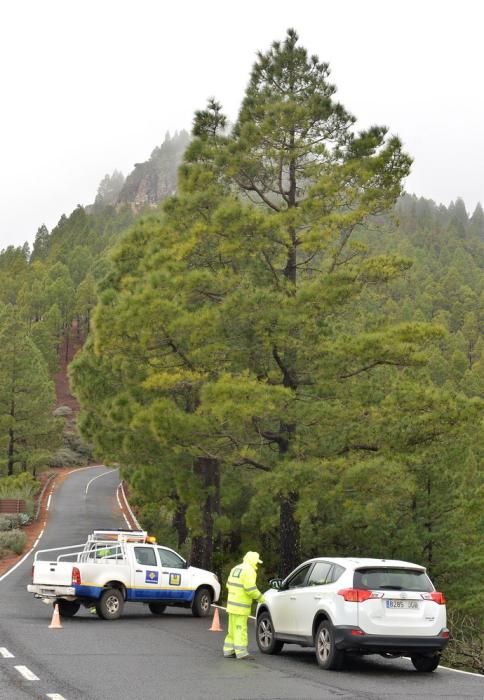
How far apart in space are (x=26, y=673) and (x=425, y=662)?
17.9ft

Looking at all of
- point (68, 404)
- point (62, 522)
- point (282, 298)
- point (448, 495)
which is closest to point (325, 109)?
point (282, 298)

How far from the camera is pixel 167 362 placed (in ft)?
72.2

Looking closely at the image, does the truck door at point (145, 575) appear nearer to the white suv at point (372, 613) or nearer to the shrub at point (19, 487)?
the white suv at point (372, 613)

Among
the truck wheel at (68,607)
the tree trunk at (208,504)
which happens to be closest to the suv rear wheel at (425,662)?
the truck wheel at (68,607)

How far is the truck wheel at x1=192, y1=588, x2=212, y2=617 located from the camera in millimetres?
19797

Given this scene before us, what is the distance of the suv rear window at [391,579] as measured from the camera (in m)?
11.7

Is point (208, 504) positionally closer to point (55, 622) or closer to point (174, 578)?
point (174, 578)

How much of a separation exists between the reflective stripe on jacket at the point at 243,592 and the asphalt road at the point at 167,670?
28.1 inches

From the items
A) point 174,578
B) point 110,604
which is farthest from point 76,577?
point 174,578

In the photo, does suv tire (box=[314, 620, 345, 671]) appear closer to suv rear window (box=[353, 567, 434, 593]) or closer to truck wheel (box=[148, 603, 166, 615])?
suv rear window (box=[353, 567, 434, 593])

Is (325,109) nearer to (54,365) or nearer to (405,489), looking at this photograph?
(405,489)

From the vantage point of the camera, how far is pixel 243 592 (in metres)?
12.7

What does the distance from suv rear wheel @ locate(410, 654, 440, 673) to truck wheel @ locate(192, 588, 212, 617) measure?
816 cm

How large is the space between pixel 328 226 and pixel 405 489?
656 centimetres
